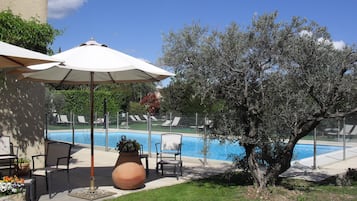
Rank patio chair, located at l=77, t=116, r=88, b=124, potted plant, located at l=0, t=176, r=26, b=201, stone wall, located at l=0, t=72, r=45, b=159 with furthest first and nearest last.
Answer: patio chair, located at l=77, t=116, r=88, b=124 < stone wall, located at l=0, t=72, r=45, b=159 < potted plant, located at l=0, t=176, r=26, b=201

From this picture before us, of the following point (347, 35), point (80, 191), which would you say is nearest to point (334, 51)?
point (347, 35)

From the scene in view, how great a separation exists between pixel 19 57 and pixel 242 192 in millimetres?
4928

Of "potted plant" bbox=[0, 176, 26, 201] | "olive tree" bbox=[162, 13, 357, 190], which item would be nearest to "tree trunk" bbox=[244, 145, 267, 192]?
"olive tree" bbox=[162, 13, 357, 190]

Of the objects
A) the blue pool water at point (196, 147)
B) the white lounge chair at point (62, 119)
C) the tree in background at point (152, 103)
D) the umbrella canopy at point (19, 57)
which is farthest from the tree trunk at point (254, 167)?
the tree in background at point (152, 103)

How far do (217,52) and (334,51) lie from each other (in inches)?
86.6

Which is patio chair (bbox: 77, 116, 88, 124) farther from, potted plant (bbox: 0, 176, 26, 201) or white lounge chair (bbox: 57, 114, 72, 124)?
potted plant (bbox: 0, 176, 26, 201)

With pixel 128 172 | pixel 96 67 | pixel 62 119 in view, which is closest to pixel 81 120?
pixel 62 119

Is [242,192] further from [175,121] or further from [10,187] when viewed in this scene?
[175,121]

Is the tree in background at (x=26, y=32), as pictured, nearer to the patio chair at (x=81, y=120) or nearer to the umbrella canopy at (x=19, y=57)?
the umbrella canopy at (x=19, y=57)

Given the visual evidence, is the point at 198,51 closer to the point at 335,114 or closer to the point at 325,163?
the point at 335,114

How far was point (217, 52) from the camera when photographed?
7.57m

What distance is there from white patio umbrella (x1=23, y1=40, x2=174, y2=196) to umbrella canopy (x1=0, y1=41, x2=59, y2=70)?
475 mm

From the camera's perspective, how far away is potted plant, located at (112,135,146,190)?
8000 millimetres

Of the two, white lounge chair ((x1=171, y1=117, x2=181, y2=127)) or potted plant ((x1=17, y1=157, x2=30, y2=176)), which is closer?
potted plant ((x1=17, y1=157, x2=30, y2=176))
